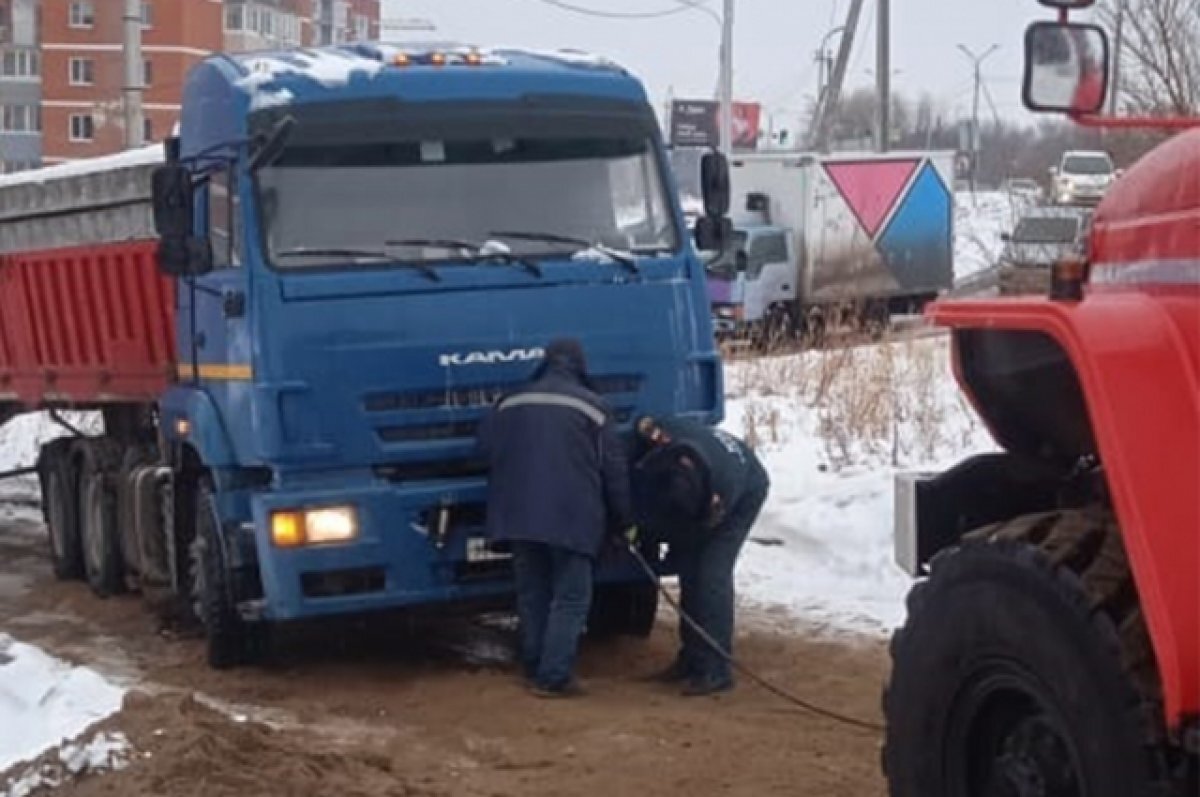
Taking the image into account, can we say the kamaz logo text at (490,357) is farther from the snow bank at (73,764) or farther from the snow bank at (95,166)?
the snow bank at (95,166)

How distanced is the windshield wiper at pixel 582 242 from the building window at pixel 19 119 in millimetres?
74934

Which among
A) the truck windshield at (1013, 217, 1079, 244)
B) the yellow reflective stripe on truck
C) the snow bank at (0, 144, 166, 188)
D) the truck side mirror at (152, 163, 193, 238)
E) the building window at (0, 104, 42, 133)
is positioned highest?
the building window at (0, 104, 42, 133)

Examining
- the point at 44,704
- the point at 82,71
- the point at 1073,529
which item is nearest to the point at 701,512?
the point at 44,704

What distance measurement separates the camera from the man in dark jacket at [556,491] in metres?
9.88

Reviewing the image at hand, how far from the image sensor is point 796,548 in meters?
13.8

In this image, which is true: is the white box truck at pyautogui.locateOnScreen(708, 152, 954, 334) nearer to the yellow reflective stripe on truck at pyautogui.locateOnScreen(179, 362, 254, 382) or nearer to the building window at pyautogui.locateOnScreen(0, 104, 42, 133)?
the yellow reflective stripe on truck at pyautogui.locateOnScreen(179, 362, 254, 382)

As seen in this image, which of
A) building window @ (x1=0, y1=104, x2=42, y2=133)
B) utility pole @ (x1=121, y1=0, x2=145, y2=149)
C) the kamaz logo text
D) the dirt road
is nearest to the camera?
the dirt road

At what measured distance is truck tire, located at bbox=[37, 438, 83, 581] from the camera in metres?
14.6

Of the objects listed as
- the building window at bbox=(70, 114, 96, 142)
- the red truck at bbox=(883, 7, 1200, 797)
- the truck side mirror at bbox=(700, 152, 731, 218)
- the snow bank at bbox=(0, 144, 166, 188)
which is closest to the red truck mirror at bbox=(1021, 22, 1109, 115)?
the red truck at bbox=(883, 7, 1200, 797)

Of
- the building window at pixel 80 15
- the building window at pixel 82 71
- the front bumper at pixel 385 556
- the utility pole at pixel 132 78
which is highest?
the building window at pixel 80 15

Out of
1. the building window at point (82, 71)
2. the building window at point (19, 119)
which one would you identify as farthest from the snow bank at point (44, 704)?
the building window at point (19, 119)

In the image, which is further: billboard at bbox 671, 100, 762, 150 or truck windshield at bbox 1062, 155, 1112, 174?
truck windshield at bbox 1062, 155, 1112, 174

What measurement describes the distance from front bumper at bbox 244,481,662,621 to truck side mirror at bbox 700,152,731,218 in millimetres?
2062

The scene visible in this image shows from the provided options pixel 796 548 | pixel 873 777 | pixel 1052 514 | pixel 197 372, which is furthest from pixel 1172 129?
pixel 796 548
